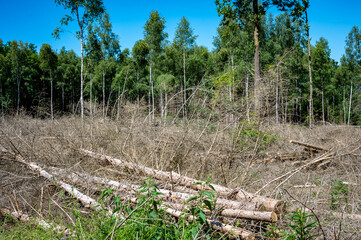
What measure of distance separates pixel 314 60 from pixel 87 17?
2715 cm

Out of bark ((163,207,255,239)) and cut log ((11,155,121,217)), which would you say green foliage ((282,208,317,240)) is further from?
cut log ((11,155,121,217))

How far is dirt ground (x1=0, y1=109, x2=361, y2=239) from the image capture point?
3.69m

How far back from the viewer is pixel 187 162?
5.16 metres

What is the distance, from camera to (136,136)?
5.72 m

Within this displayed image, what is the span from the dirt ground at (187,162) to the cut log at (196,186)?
0.48 ft

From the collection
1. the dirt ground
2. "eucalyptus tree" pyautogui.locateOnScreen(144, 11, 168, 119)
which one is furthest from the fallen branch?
"eucalyptus tree" pyautogui.locateOnScreen(144, 11, 168, 119)

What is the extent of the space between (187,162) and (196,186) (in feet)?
4.99

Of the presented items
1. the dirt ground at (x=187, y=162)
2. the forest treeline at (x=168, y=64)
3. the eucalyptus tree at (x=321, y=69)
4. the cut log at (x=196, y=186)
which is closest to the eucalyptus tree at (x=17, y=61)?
the forest treeline at (x=168, y=64)

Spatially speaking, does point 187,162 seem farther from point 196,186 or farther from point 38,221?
point 38,221

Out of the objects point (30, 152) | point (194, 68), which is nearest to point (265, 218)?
point (30, 152)

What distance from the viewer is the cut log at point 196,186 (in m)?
2.60

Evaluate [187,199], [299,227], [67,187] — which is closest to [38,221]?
[67,187]

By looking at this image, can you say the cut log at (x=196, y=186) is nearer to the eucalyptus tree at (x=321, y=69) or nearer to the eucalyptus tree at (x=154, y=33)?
the eucalyptus tree at (x=154, y=33)

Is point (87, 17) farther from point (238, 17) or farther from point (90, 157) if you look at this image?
point (90, 157)
